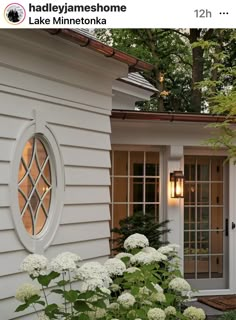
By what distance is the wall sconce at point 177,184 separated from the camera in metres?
8.09

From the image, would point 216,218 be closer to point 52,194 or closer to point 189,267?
point 189,267

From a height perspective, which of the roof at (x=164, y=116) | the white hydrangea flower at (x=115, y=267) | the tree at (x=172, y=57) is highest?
the tree at (x=172, y=57)

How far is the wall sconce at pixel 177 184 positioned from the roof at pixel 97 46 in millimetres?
2716

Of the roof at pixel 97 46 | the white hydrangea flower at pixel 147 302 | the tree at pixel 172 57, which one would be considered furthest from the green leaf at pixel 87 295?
the tree at pixel 172 57

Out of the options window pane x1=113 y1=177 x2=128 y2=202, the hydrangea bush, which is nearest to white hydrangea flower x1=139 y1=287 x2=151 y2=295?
the hydrangea bush

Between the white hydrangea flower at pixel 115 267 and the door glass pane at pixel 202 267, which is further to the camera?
the door glass pane at pixel 202 267

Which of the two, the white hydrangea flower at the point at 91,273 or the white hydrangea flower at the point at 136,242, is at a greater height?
the white hydrangea flower at the point at 136,242

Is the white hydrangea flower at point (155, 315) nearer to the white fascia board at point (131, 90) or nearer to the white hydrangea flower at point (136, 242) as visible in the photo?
the white hydrangea flower at point (136, 242)

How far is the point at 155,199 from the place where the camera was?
8.41 metres

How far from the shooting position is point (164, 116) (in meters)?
7.70

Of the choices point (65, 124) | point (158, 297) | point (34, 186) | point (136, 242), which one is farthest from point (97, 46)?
point (158, 297)

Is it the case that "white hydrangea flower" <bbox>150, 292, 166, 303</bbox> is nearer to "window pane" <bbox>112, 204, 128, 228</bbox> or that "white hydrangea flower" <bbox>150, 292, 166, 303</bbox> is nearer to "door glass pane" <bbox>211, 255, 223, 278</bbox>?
"window pane" <bbox>112, 204, 128, 228</bbox>
